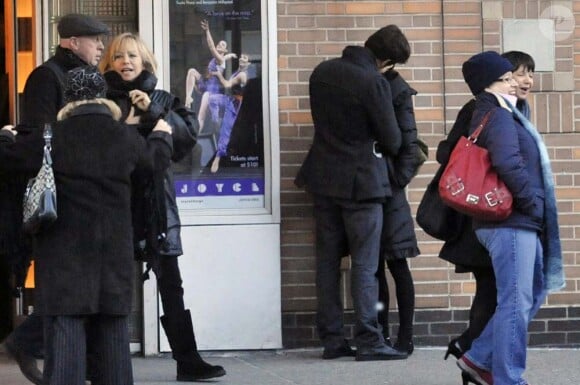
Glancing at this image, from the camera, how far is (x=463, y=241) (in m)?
6.89

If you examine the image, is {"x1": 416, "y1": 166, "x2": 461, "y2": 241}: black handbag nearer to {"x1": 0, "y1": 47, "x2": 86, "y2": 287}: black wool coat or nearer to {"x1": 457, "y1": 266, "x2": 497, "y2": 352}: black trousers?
{"x1": 457, "y1": 266, "x2": 497, "y2": 352}: black trousers

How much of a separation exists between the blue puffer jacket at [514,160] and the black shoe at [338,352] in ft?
5.72

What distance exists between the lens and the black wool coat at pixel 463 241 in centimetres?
683

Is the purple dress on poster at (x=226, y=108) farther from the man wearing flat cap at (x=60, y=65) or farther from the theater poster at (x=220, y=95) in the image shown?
the man wearing flat cap at (x=60, y=65)

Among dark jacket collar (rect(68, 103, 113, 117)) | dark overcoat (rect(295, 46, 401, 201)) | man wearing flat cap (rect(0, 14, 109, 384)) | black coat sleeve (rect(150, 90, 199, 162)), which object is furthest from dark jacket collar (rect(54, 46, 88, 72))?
dark overcoat (rect(295, 46, 401, 201))

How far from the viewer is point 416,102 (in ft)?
27.9

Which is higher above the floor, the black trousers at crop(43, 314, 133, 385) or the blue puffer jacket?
the blue puffer jacket

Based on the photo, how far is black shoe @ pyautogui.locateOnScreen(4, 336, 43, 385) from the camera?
6562 millimetres

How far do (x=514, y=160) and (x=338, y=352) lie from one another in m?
2.13

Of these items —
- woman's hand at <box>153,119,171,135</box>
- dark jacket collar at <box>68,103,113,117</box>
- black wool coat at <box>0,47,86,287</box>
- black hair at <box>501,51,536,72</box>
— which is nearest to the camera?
dark jacket collar at <box>68,103,113,117</box>

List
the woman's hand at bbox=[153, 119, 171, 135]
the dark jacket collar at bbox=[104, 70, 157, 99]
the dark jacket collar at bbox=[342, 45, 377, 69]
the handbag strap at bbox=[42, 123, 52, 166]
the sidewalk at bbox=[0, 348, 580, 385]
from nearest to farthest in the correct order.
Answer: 1. the handbag strap at bbox=[42, 123, 52, 166]
2. the woman's hand at bbox=[153, 119, 171, 135]
3. the dark jacket collar at bbox=[104, 70, 157, 99]
4. the sidewalk at bbox=[0, 348, 580, 385]
5. the dark jacket collar at bbox=[342, 45, 377, 69]

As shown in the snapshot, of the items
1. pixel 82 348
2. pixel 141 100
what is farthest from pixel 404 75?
pixel 82 348

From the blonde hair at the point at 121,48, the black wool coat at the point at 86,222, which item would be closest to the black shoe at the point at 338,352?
the blonde hair at the point at 121,48

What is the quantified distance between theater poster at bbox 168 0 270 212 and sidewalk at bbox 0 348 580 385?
95 centimetres
